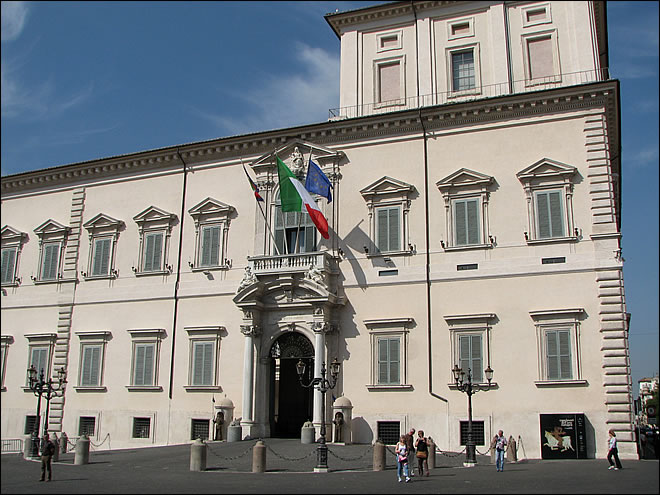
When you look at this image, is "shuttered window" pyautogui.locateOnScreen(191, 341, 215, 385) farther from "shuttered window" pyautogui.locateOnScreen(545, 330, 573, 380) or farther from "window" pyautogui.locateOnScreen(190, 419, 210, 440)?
"shuttered window" pyautogui.locateOnScreen(545, 330, 573, 380)

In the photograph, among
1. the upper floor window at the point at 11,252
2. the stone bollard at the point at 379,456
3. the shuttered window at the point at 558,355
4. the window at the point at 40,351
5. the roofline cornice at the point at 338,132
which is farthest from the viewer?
the upper floor window at the point at 11,252

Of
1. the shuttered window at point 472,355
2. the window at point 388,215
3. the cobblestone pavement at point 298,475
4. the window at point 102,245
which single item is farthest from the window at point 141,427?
the shuttered window at point 472,355

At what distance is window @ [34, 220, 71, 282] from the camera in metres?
35.2

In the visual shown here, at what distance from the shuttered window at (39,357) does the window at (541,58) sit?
26151 mm

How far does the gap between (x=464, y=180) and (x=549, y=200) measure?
3485 mm

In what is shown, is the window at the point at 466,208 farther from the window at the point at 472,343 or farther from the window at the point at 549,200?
the window at the point at 472,343

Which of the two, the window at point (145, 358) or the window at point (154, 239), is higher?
the window at point (154, 239)

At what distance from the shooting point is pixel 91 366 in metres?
32.9

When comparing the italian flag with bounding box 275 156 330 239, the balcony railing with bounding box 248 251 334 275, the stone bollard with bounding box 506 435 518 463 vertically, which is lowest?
the stone bollard with bounding box 506 435 518 463

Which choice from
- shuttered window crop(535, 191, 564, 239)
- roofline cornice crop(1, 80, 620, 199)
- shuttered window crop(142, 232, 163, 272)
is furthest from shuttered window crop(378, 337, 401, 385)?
shuttered window crop(142, 232, 163, 272)

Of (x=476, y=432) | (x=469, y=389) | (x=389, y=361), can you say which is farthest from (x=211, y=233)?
(x=476, y=432)

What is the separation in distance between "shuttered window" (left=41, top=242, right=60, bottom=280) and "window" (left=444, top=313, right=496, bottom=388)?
67.8 ft

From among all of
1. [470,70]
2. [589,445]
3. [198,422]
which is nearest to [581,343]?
[589,445]

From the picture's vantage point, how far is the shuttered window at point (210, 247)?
31859mm
